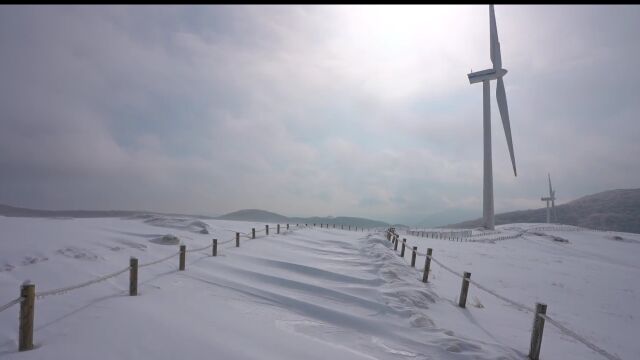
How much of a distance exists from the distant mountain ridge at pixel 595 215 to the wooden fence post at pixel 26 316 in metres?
151

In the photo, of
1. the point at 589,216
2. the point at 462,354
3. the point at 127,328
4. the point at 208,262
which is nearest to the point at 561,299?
the point at 462,354

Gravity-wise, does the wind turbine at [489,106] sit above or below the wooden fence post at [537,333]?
above

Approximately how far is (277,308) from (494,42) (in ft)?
166

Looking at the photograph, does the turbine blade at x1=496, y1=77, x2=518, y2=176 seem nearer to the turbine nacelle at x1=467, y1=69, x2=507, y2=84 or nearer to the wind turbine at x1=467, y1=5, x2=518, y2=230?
the wind turbine at x1=467, y1=5, x2=518, y2=230

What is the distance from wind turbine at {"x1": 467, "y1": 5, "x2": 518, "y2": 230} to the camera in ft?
143

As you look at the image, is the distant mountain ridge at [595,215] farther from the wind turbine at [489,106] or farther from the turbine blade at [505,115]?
the turbine blade at [505,115]

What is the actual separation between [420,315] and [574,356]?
11.4 feet

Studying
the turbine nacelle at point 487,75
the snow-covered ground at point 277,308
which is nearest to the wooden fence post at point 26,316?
the snow-covered ground at point 277,308

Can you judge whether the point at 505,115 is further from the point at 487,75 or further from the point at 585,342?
the point at 585,342

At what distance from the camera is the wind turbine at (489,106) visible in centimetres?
4344

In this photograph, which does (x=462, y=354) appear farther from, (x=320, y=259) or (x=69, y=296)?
(x=320, y=259)

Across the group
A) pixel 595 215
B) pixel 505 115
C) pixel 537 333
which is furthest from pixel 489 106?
pixel 595 215

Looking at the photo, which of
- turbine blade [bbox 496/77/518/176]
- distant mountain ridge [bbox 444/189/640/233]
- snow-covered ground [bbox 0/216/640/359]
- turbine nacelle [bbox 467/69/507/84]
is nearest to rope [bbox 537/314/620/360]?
snow-covered ground [bbox 0/216/640/359]

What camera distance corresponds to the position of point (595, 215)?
162625 mm
